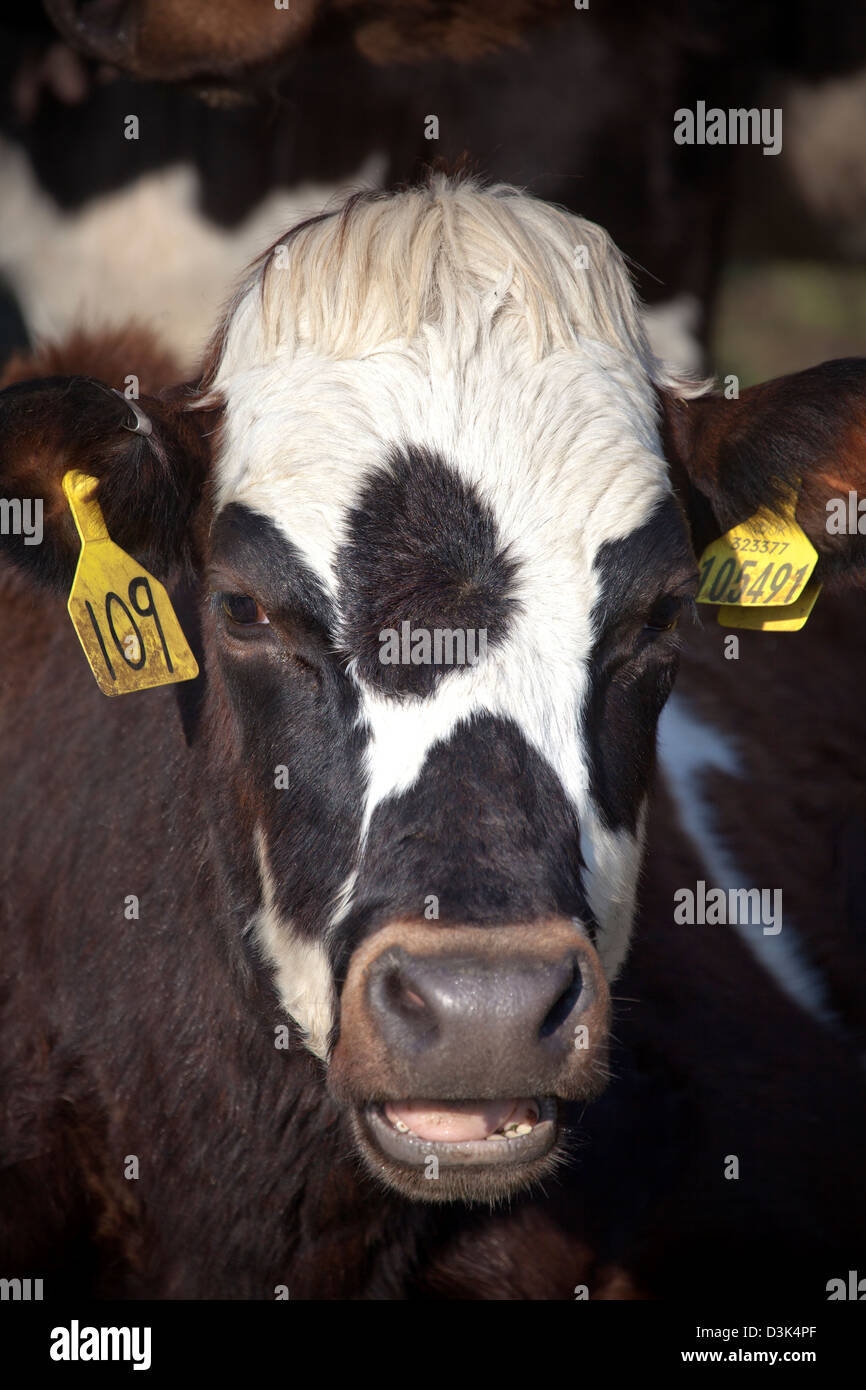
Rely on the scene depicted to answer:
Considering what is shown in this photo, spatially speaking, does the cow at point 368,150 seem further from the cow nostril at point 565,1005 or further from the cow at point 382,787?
the cow nostril at point 565,1005

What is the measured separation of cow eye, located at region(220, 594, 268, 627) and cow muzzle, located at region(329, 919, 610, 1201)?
2.34ft

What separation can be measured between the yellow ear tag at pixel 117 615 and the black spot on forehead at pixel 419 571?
0.53m

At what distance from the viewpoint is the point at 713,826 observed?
479 cm

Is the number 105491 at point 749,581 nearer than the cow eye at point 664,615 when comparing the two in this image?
No

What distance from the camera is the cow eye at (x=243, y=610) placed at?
9.59 feet

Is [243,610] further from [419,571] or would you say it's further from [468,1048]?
[468,1048]

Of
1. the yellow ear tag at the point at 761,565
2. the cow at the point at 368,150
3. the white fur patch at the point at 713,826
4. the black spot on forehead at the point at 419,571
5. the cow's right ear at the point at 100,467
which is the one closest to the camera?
the black spot on forehead at the point at 419,571

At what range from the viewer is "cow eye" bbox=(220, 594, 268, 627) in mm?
2922

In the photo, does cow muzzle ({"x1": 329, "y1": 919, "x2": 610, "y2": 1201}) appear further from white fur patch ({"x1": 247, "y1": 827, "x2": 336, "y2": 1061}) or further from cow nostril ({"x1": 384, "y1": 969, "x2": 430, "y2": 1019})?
Answer: white fur patch ({"x1": 247, "y1": 827, "x2": 336, "y2": 1061})

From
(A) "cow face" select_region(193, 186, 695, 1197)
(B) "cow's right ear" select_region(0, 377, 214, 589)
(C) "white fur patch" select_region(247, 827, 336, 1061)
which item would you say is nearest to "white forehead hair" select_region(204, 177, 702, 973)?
(A) "cow face" select_region(193, 186, 695, 1197)

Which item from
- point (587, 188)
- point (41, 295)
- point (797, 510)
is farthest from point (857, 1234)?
point (41, 295)

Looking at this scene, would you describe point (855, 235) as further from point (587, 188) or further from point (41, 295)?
point (41, 295)

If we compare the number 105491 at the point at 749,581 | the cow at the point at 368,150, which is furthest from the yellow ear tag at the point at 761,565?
the cow at the point at 368,150
